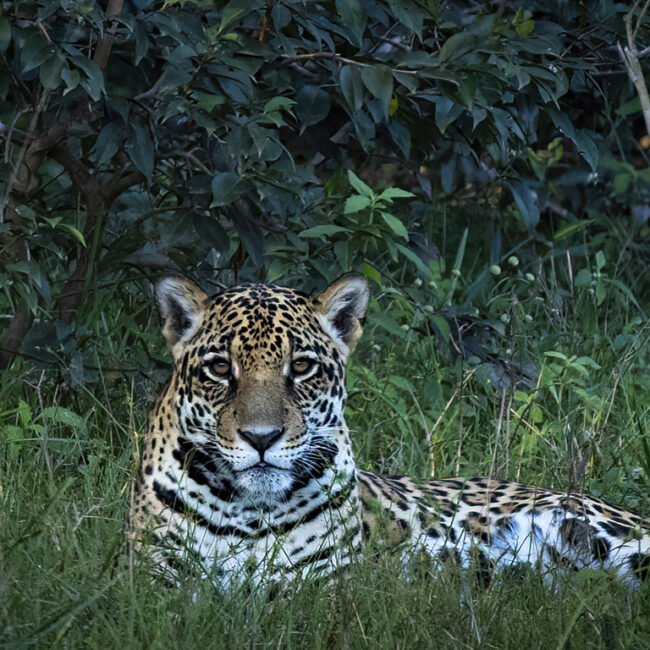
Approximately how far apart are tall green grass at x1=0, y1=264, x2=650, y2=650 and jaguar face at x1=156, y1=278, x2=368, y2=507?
0.30 m

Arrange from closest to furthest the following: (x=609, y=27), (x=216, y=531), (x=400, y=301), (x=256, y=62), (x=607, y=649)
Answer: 1. (x=607, y=649)
2. (x=216, y=531)
3. (x=256, y=62)
4. (x=609, y=27)
5. (x=400, y=301)

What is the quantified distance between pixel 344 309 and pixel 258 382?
50 cm

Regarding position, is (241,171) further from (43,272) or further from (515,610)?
(515,610)

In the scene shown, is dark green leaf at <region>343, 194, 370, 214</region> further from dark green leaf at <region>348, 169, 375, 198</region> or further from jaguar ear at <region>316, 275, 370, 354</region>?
jaguar ear at <region>316, 275, 370, 354</region>

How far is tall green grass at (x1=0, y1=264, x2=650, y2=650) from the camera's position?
3139mm

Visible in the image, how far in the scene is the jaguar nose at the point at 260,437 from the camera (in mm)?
3725

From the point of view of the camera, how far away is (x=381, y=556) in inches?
144

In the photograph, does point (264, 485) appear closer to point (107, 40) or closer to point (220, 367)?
point (220, 367)

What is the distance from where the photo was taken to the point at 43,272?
4.77 metres

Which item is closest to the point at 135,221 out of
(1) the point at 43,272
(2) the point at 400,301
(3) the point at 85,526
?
(1) the point at 43,272

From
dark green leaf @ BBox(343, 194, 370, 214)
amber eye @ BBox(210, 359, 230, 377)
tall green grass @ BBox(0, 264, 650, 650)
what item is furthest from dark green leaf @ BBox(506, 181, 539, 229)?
amber eye @ BBox(210, 359, 230, 377)

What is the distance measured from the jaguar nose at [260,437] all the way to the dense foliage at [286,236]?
19.2 inches

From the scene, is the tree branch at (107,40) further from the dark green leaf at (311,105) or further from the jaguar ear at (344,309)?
the jaguar ear at (344,309)

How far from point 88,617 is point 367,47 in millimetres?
2550
